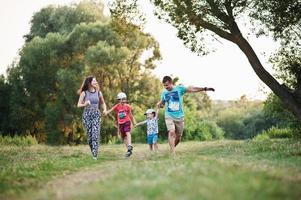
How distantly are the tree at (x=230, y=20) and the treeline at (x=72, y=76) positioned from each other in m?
17.5

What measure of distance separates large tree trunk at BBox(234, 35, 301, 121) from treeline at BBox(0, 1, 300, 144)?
58.1 ft

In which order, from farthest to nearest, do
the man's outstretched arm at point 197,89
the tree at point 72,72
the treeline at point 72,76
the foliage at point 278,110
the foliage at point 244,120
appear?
the foliage at point 244,120 → the tree at point 72,72 → the treeline at point 72,76 → the foliage at point 278,110 → the man's outstretched arm at point 197,89

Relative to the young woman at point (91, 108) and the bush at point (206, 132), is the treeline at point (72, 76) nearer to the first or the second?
the bush at point (206, 132)

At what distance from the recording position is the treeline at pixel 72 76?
142ft

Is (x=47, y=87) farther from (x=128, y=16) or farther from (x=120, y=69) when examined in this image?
(x=128, y=16)

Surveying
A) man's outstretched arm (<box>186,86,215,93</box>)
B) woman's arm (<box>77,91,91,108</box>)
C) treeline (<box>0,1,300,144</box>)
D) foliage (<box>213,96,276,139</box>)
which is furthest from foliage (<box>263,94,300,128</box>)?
foliage (<box>213,96,276,139</box>)

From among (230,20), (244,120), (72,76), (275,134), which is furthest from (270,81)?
(244,120)

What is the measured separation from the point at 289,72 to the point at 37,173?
1457 centimetres

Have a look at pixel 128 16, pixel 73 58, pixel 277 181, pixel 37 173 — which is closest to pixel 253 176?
pixel 277 181

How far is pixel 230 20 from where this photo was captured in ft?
65.5

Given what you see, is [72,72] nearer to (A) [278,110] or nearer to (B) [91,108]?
(A) [278,110]

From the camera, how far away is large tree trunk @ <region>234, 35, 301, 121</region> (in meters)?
19.1

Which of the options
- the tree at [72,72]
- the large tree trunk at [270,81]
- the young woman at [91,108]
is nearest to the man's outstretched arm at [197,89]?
the young woman at [91,108]

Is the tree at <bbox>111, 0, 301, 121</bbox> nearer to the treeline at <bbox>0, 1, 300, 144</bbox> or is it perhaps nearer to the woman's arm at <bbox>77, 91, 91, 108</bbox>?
the woman's arm at <bbox>77, 91, 91, 108</bbox>
